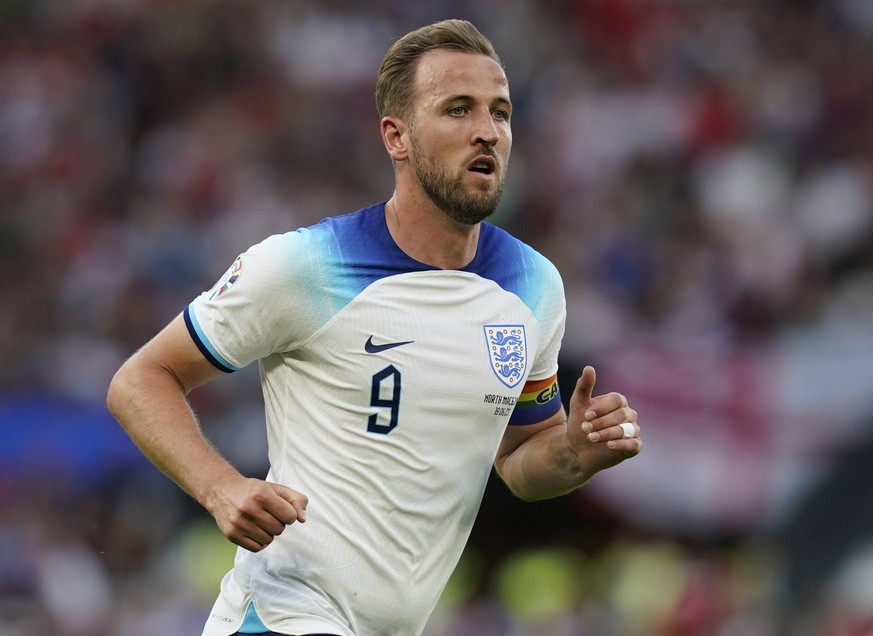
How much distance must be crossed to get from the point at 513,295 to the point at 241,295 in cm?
96

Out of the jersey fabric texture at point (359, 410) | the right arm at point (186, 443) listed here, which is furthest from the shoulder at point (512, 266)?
the right arm at point (186, 443)

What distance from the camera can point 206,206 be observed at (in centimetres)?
1505

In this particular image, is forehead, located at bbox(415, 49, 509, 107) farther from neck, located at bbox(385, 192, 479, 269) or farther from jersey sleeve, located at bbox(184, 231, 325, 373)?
jersey sleeve, located at bbox(184, 231, 325, 373)

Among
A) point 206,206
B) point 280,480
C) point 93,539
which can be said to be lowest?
point 93,539

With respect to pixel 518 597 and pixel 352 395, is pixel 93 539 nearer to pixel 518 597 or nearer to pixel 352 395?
pixel 518 597

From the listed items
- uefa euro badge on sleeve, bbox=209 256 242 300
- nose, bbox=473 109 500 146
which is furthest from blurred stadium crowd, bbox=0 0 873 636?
uefa euro badge on sleeve, bbox=209 256 242 300

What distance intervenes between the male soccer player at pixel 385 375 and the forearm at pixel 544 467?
0.03m

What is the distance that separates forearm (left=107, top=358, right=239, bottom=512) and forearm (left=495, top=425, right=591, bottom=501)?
4.04 feet

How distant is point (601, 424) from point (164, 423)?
1.37m

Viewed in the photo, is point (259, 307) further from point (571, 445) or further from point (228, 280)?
point (571, 445)

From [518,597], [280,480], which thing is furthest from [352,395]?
[518,597]

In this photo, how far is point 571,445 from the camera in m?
5.08

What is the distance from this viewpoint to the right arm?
13.8ft

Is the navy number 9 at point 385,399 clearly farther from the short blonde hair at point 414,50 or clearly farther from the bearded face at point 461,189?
the short blonde hair at point 414,50
